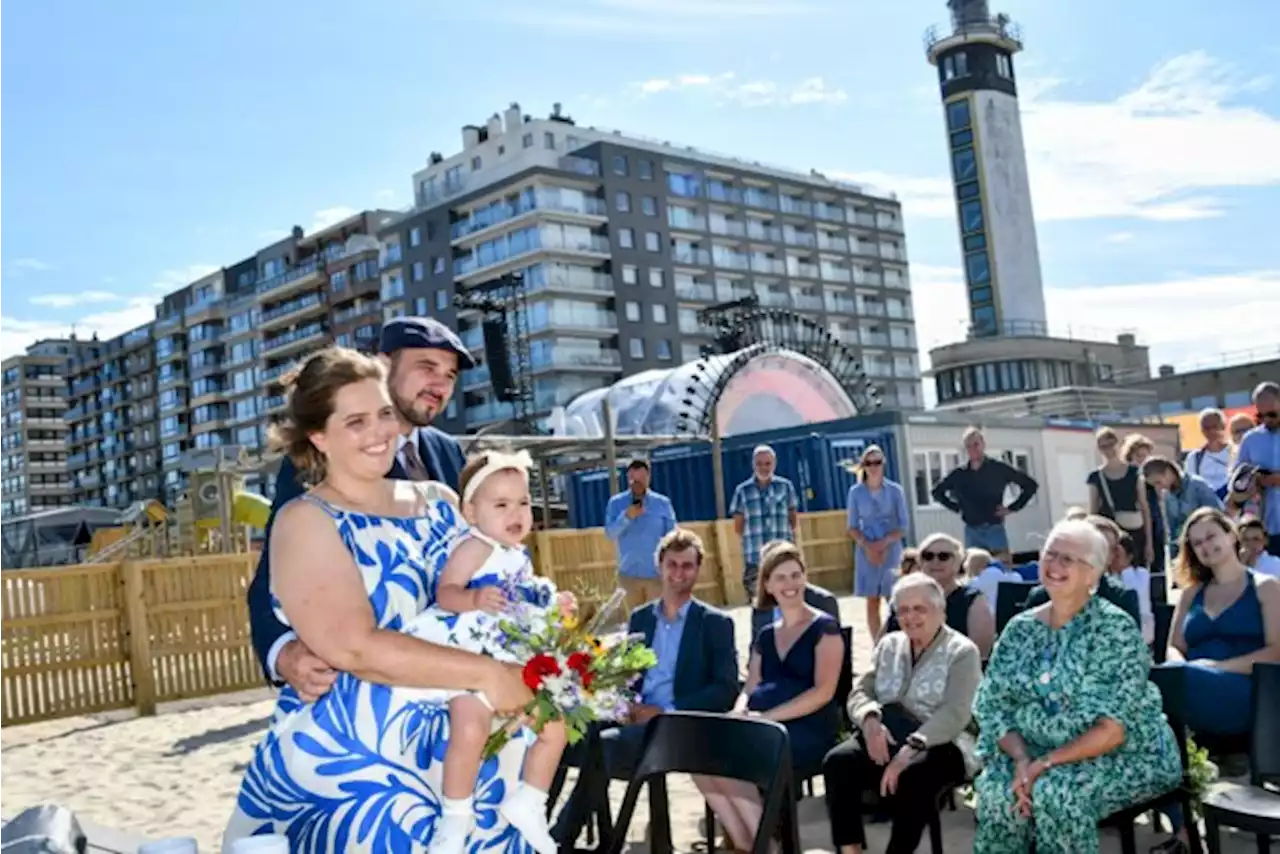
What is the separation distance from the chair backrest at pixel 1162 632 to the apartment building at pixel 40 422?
12359 cm

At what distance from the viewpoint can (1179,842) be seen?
452 centimetres

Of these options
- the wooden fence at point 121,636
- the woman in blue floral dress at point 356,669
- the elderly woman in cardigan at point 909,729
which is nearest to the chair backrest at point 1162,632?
the elderly woman in cardigan at point 909,729

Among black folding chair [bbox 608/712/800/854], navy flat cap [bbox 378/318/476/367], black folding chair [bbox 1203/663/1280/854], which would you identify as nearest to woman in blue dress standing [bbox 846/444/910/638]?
black folding chair [bbox 1203/663/1280/854]

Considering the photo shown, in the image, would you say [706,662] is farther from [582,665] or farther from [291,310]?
[291,310]

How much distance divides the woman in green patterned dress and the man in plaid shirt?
16.2 ft

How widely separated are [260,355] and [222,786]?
82241mm

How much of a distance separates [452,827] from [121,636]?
34.2 feet

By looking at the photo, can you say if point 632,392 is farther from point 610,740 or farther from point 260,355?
point 260,355

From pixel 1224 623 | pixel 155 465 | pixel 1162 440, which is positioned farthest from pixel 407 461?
pixel 155 465

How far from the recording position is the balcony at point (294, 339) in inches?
3184

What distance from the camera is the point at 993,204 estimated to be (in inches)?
3086

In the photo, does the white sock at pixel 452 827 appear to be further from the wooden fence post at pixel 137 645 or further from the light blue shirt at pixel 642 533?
the wooden fence post at pixel 137 645

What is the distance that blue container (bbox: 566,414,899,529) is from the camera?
23.0m

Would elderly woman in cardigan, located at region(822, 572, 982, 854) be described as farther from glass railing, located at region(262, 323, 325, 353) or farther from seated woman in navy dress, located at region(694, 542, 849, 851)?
glass railing, located at region(262, 323, 325, 353)
